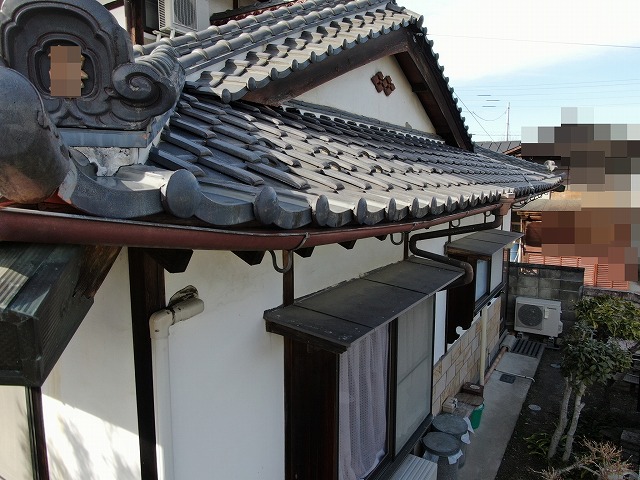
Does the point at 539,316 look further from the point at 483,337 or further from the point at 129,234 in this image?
the point at 129,234

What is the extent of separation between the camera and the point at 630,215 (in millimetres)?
12336

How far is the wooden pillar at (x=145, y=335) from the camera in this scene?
2494 mm

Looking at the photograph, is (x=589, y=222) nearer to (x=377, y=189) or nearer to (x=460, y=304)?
(x=460, y=304)

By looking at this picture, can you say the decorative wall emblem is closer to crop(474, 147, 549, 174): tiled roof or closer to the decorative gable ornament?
crop(474, 147, 549, 174): tiled roof

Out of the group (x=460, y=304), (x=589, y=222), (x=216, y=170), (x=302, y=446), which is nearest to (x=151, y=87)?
(x=216, y=170)

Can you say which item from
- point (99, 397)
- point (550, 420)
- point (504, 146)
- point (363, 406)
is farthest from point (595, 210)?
point (504, 146)

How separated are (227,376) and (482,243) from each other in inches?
235

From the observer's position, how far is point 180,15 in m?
7.96

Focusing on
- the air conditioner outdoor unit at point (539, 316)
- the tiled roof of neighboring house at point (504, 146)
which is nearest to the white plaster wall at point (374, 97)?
the air conditioner outdoor unit at point (539, 316)

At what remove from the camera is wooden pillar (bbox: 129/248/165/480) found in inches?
98.2

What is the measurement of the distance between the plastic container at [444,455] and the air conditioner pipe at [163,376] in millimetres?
4485

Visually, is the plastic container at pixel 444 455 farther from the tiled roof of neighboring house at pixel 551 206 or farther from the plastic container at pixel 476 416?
the tiled roof of neighboring house at pixel 551 206

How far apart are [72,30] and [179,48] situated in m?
3.41

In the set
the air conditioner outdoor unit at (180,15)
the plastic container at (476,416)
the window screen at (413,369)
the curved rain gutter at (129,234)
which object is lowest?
the plastic container at (476,416)
